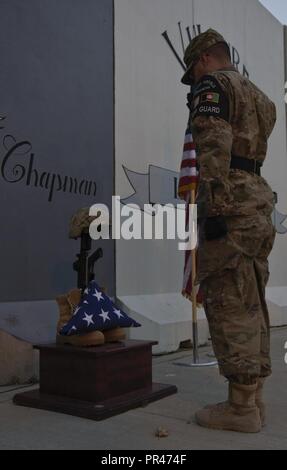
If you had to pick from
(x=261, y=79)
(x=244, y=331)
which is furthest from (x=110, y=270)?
(x=261, y=79)

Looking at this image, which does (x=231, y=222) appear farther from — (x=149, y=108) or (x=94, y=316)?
(x=149, y=108)

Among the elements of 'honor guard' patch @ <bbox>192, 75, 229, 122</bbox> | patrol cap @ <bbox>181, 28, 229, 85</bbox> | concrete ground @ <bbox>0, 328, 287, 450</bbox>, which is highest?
patrol cap @ <bbox>181, 28, 229, 85</bbox>

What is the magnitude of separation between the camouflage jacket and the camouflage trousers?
0.14 m

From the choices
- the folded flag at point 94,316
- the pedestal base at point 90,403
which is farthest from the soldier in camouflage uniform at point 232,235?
the folded flag at point 94,316

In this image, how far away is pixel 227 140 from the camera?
2.65m

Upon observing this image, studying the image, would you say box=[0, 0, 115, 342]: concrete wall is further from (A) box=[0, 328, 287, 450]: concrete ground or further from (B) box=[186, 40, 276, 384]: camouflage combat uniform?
(B) box=[186, 40, 276, 384]: camouflage combat uniform

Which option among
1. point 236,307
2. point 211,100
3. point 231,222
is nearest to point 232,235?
point 231,222

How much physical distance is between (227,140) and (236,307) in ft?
2.64

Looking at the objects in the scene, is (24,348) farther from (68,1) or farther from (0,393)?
(68,1)

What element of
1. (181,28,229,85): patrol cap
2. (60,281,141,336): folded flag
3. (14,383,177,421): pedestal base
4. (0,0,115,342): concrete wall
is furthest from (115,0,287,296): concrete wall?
(181,28,229,85): patrol cap

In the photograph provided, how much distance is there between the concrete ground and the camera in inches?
97.9

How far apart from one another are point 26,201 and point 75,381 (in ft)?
5.62

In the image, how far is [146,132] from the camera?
584 cm

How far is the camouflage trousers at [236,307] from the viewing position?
266cm
